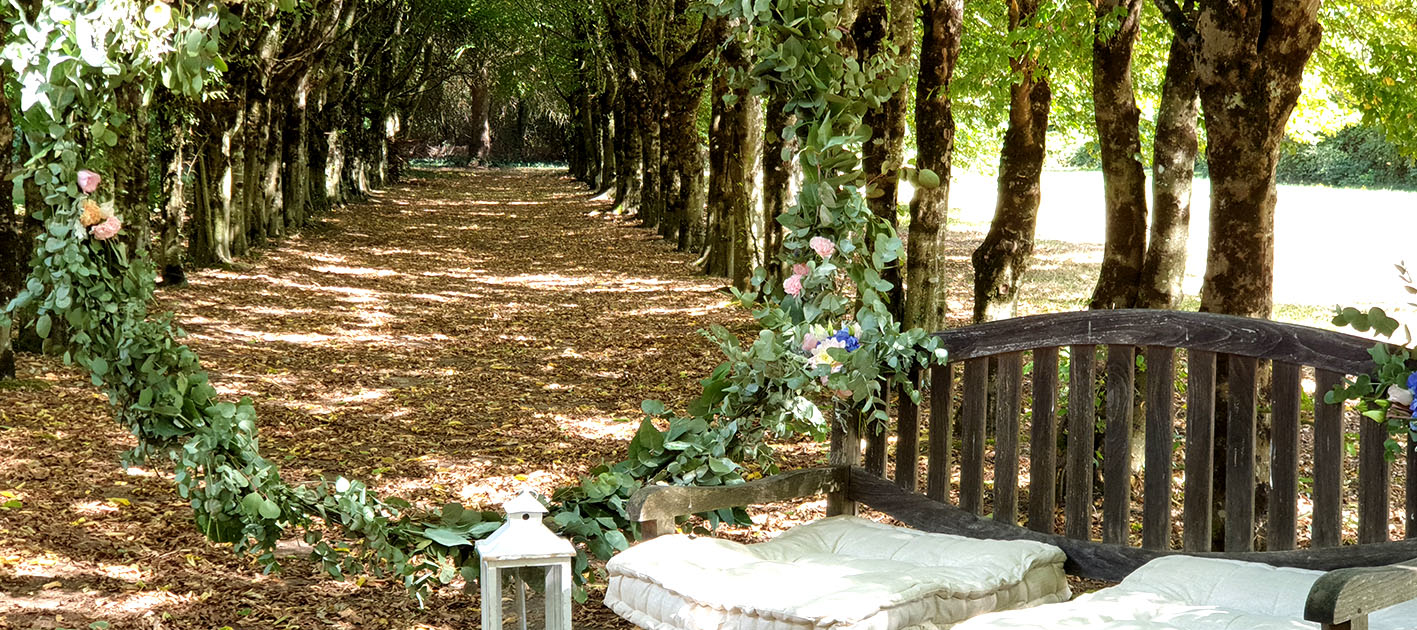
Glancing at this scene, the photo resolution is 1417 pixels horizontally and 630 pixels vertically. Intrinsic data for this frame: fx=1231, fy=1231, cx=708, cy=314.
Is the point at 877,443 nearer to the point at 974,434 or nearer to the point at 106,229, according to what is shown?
the point at 974,434

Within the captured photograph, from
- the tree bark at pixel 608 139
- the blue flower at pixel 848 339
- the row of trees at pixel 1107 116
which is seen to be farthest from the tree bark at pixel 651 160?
the blue flower at pixel 848 339

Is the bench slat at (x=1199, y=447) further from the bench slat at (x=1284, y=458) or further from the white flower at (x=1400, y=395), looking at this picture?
the white flower at (x=1400, y=395)

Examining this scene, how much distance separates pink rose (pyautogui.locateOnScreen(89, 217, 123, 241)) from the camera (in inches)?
156

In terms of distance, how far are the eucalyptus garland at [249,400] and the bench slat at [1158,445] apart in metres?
0.70

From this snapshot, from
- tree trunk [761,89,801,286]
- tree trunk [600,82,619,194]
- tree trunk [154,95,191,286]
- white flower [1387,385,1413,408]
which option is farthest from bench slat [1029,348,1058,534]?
tree trunk [600,82,619,194]

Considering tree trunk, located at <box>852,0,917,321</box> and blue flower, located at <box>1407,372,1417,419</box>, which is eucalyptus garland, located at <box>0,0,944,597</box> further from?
tree trunk, located at <box>852,0,917,321</box>

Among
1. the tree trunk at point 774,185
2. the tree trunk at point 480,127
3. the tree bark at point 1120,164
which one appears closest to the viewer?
the tree bark at point 1120,164

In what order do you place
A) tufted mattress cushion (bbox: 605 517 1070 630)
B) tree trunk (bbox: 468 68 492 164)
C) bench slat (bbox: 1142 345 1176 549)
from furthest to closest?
1. tree trunk (bbox: 468 68 492 164)
2. bench slat (bbox: 1142 345 1176 549)
3. tufted mattress cushion (bbox: 605 517 1070 630)

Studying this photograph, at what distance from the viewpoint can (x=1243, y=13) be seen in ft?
17.1

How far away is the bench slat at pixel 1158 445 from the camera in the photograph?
383 centimetres

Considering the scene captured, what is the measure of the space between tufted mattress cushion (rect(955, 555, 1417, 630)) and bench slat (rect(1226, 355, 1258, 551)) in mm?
205

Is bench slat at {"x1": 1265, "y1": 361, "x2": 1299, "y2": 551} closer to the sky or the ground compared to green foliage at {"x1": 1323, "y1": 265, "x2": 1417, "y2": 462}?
closer to the ground

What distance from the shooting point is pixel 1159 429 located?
152 inches

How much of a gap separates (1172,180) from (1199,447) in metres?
3.47
